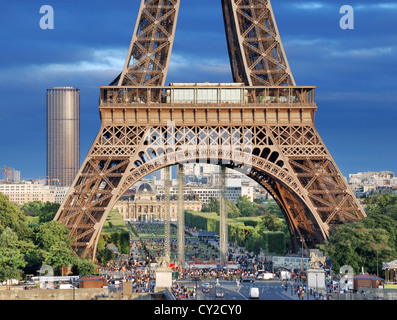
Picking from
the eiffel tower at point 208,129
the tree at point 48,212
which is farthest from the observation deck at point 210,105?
the tree at point 48,212

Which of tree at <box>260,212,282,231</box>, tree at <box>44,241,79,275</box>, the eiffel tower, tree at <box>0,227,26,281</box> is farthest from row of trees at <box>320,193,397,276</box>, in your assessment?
tree at <box>260,212,282,231</box>

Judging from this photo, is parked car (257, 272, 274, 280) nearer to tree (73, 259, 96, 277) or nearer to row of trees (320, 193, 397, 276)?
row of trees (320, 193, 397, 276)

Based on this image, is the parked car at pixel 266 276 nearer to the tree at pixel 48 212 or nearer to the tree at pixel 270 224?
the tree at pixel 48 212

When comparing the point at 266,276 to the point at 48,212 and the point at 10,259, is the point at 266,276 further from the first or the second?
the point at 48,212

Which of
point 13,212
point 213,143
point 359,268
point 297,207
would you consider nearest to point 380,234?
point 359,268

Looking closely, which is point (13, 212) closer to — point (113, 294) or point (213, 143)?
point (213, 143)

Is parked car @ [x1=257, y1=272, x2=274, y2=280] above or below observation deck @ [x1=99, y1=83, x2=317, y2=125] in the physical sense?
below

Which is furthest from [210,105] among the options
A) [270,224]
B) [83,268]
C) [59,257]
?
[270,224]
